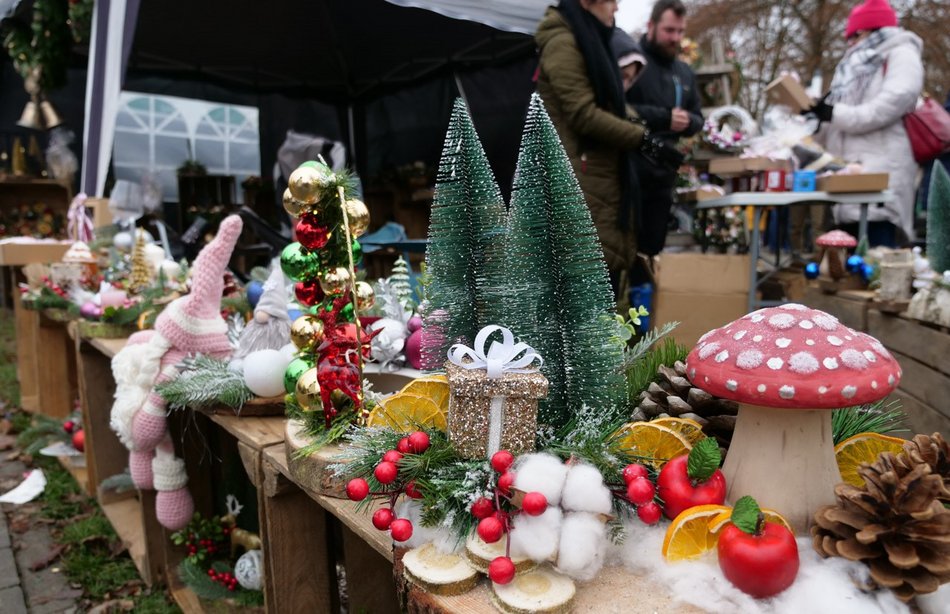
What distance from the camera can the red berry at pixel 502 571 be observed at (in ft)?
2.38

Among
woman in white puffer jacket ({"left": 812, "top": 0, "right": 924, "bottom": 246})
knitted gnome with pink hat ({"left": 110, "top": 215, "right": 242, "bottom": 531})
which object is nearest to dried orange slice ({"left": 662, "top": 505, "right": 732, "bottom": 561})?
knitted gnome with pink hat ({"left": 110, "top": 215, "right": 242, "bottom": 531})

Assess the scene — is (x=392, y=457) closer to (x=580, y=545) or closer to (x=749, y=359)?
(x=580, y=545)

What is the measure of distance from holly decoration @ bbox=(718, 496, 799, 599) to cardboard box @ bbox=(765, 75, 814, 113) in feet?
12.3

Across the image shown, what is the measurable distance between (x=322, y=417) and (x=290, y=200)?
365 mm

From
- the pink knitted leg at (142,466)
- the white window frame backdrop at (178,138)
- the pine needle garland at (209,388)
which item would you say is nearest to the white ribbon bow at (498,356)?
the pine needle garland at (209,388)

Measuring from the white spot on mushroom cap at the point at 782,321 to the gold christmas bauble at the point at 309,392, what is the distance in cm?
71

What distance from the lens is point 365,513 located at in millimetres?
987

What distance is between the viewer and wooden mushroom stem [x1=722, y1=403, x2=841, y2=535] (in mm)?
807

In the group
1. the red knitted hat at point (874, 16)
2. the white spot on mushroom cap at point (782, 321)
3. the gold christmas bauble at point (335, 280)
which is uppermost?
the red knitted hat at point (874, 16)

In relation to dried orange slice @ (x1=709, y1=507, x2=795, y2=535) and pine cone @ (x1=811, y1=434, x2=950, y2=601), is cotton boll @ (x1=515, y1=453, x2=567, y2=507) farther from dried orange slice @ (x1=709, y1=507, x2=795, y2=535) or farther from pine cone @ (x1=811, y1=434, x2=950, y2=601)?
pine cone @ (x1=811, y1=434, x2=950, y2=601)

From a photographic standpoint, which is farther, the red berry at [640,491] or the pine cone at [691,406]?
the pine cone at [691,406]

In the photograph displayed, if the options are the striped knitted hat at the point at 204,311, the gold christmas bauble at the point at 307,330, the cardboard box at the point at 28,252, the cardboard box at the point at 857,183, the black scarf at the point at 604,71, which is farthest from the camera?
the cardboard box at the point at 28,252

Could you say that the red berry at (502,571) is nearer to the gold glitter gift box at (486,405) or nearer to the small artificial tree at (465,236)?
the gold glitter gift box at (486,405)

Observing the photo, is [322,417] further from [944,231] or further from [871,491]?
[944,231]
